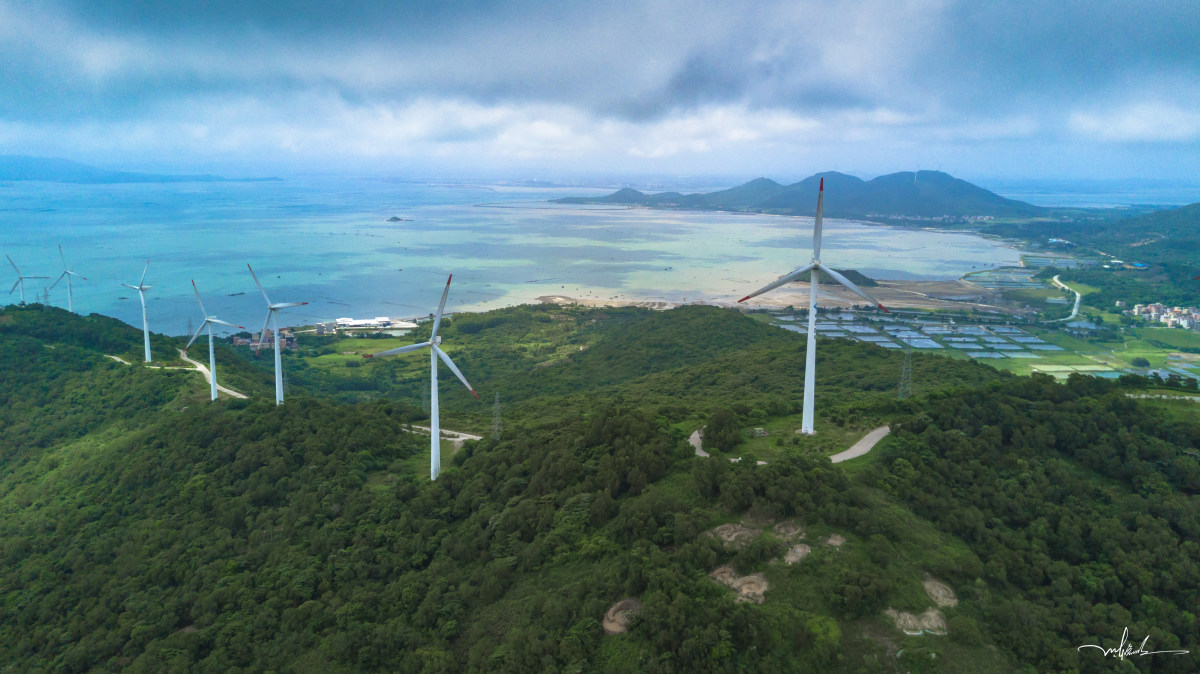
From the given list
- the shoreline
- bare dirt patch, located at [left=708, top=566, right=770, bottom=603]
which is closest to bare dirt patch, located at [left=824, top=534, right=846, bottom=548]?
bare dirt patch, located at [left=708, top=566, right=770, bottom=603]

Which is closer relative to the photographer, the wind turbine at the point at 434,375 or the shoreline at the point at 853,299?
the wind turbine at the point at 434,375

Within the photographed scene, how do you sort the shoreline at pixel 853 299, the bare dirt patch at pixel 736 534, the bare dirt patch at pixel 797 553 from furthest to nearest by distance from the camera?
the shoreline at pixel 853 299, the bare dirt patch at pixel 736 534, the bare dirt patch at pixel 797 553

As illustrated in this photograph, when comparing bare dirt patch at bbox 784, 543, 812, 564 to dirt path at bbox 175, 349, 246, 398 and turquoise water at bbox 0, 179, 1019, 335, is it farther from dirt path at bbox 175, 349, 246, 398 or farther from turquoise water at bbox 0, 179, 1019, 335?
turquoise water at bbox 0, 179, 1019, 335

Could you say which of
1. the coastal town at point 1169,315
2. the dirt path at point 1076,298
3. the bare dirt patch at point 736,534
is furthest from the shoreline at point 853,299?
the bare dirt patch at point 736,534

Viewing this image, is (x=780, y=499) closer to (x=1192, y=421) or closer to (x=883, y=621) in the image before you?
(x=883, y=621)

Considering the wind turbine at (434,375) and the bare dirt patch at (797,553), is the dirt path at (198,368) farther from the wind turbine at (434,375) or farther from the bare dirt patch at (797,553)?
the bare dirt patch at (797,553)
